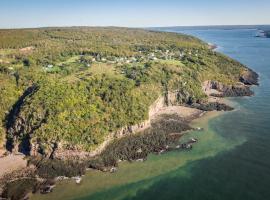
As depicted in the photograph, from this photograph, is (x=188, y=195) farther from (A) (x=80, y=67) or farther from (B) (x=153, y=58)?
(B) (x=153, y=58)

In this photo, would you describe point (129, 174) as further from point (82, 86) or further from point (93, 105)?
point (82, 86)

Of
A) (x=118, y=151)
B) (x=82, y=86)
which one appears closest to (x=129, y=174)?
(x=118, y=151)

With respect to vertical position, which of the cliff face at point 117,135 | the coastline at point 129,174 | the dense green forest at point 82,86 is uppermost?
the dense green forest at point 82,86

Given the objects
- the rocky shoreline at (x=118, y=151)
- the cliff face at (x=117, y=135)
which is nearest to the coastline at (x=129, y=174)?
the rocky shoreline at (x=118, y=151)

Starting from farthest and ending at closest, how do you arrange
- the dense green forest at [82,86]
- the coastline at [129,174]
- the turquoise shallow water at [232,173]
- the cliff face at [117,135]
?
the dense green forest at [82,86]
the cliff face at [117,135]
the coastline at [129,174]
the turquoise shallow water at [232,173]

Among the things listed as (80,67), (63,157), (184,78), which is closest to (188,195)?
(63,157)

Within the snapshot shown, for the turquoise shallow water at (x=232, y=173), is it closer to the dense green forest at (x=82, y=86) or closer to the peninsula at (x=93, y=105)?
the peninsula at (x=93, y=105)

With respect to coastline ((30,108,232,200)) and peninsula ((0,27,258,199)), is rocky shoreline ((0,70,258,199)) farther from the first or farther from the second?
coastline ((30,108,232,200))

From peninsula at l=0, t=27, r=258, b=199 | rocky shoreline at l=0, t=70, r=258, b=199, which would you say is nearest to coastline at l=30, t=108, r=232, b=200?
rocky shoreline at l=0, t=70, r=258, b=199
